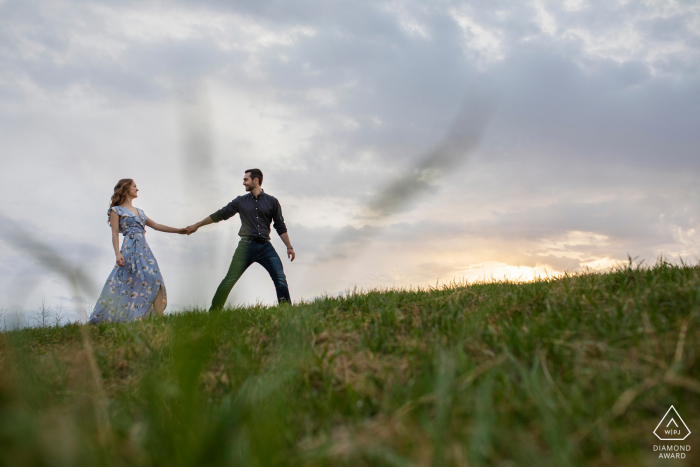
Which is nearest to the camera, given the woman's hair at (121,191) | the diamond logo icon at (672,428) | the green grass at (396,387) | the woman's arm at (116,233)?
the green grass at (396,387)

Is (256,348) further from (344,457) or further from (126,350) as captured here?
(344,457)

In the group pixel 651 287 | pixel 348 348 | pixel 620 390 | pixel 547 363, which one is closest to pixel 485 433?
pixel 620 390

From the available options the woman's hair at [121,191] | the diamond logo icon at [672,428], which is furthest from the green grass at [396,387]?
the woman's hair at [121,191]

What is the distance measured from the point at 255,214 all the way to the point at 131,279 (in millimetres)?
2950

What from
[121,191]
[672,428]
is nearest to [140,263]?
[121,191]

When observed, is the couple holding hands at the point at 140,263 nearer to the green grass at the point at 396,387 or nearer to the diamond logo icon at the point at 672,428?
the green grass at the point at 396,387

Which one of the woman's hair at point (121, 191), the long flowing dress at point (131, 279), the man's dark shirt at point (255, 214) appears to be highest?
the woman's hair at point (121, 191)

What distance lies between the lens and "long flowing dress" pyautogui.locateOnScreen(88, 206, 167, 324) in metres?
8.71

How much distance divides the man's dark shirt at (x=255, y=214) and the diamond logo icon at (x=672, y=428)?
8741 millimetres

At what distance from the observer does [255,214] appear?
1019 centimetres

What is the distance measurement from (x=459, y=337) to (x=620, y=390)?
3.69 feet

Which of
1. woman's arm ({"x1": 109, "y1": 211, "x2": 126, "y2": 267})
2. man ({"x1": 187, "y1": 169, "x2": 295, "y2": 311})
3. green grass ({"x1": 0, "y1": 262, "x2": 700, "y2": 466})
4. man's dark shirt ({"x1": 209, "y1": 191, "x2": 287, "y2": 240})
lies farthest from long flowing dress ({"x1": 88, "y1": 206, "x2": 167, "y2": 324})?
Answer: green grass ({"x1": 0, "y1": 262, "x2": 700, "y2": 466})

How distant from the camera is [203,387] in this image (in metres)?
2.76

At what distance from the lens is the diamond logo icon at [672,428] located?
5.58 ft
